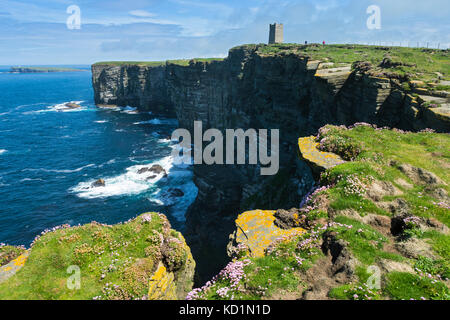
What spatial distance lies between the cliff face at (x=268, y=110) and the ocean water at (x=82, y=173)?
343 inches

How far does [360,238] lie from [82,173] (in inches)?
2863

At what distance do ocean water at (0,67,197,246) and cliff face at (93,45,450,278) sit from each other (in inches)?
343

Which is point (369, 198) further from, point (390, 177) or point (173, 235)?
point (173, 235)

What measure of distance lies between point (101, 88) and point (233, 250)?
160022mm

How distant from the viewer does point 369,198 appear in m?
12.7

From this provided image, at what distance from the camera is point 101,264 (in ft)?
34.5

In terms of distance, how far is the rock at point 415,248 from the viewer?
30.6ft

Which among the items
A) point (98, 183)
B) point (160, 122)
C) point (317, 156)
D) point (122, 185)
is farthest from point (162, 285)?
point (160, 122)

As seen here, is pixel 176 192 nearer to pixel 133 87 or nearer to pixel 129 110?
pixel 129 110

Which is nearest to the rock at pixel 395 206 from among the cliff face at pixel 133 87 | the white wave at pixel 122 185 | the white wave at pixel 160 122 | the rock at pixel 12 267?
the rock at pixel 12 267

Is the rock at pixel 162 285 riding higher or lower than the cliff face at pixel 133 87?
lower

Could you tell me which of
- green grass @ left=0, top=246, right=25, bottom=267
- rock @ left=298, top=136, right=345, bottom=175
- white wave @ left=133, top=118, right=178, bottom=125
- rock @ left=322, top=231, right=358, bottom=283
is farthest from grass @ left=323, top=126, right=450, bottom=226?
white wave @ left=133, top=118, right=178, bottom=125

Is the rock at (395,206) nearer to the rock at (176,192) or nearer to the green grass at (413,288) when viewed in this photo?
the green grass at (413,288)
